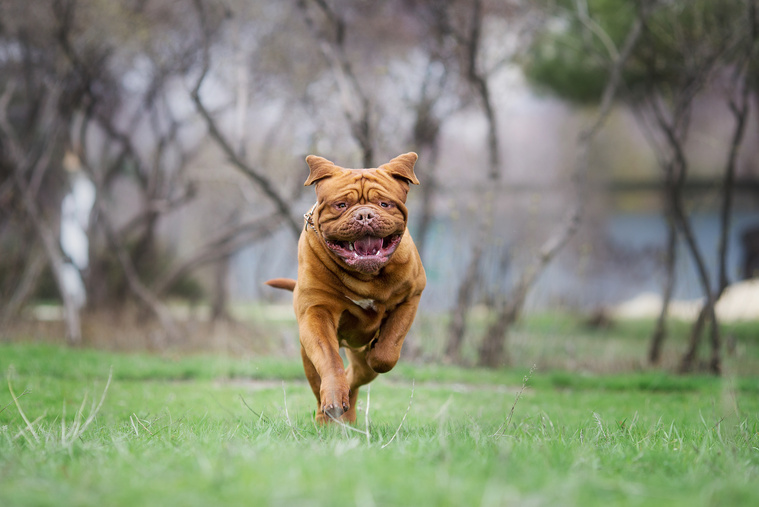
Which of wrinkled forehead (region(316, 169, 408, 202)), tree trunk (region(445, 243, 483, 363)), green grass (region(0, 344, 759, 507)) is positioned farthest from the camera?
tree trunk (region(445, 243, 483, 363))

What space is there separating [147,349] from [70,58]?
435 cm

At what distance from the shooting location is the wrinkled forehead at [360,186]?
3471 mm

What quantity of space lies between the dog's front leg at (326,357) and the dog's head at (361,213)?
350mm

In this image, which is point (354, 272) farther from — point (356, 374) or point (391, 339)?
point (356, 374)

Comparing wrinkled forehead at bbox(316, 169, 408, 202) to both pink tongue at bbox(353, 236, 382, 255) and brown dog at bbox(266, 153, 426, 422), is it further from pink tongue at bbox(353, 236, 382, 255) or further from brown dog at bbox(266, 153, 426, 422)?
pink tongue at bbox(353, 236, 382, 255)

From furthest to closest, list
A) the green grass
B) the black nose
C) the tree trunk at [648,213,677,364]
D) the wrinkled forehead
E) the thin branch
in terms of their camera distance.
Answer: the tree trunk at [648,213,677,364]
the thin branch
the wrinkled forehead
the black nose
the green grass

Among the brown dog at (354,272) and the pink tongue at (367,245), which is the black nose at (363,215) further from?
the pink tongue at (367,245)

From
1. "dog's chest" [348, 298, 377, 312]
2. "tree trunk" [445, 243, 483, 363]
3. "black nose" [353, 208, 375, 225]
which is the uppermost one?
"black nose" [353, 208, 375, 225]

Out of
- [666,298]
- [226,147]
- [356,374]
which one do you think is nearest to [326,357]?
[356,374]

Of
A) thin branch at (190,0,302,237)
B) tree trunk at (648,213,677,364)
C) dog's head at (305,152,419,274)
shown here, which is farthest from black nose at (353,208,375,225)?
tree trunk at (648,213,677,364)

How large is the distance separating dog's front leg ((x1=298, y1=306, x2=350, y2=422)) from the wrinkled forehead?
2.17 feet

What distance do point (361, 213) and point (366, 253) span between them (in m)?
0.22

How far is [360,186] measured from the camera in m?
3.51

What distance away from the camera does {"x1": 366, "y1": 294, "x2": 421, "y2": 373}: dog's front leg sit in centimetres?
354
